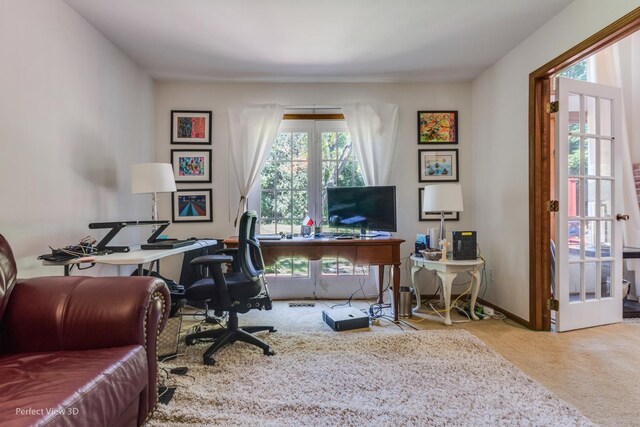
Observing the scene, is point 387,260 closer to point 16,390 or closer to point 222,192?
point 222,192

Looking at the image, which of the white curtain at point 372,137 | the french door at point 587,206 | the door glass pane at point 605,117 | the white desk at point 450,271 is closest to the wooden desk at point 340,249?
the white desk at point 450,271

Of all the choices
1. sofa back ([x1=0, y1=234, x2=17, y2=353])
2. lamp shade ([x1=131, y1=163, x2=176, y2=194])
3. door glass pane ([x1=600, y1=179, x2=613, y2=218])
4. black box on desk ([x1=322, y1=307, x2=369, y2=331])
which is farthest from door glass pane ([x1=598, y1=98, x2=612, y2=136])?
sofa back ([x1=0, y1=234, x2=17, y2=353])

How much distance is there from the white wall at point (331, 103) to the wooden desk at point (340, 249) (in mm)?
856

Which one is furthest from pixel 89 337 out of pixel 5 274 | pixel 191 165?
pixel 191 165

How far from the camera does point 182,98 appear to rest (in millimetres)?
3541

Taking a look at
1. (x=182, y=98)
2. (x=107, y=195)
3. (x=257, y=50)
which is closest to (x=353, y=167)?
(x=257, y=50)

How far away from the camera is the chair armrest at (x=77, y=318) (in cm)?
126

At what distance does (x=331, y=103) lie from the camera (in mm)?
3613

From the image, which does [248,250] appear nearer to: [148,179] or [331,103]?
[148,179]

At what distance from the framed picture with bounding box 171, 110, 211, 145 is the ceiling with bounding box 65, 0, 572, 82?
0.37 meters

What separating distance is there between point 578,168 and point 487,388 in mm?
1981

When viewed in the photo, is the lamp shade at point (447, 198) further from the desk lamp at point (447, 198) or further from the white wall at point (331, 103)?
the white wall at point (331, 103)

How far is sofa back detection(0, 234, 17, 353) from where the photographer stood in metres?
1.29

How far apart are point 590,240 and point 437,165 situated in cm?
151
